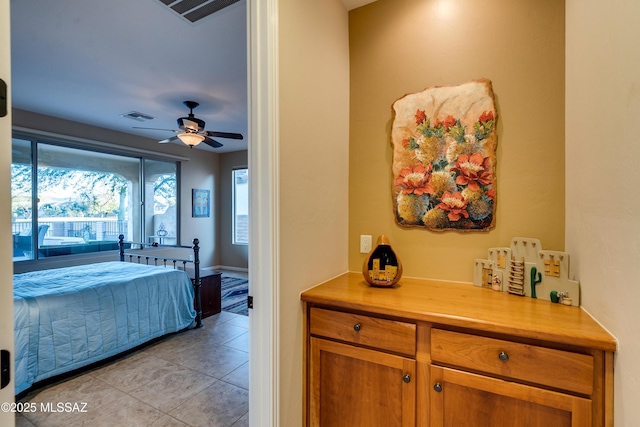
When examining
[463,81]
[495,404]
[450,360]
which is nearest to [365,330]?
[450,360]

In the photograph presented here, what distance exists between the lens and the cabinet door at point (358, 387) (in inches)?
47.4

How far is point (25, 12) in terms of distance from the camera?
196 centimetres

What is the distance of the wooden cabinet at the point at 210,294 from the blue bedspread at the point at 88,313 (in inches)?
11.0

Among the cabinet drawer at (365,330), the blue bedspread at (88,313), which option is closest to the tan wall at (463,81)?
the cabinet drawer at (365,330)

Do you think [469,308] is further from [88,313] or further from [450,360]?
[88,313]

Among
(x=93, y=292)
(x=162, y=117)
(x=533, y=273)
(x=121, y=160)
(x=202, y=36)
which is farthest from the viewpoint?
(x=121, y=160)

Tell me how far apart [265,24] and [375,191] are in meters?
1.05

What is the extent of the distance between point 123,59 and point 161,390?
2759 millimetres

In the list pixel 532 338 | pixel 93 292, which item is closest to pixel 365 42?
pixel 532 338

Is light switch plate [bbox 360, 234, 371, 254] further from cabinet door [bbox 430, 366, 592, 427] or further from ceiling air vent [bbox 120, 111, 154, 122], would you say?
ceiling air vent [bbox 120, 111, 154, 122]

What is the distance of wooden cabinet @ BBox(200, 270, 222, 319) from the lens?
3.62 m

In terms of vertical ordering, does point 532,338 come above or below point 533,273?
below

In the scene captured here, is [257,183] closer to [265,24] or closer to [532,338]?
[265,24]

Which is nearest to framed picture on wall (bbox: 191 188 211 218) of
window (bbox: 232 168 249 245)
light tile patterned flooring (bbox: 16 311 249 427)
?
window (bbox: 232 168 249 245)
